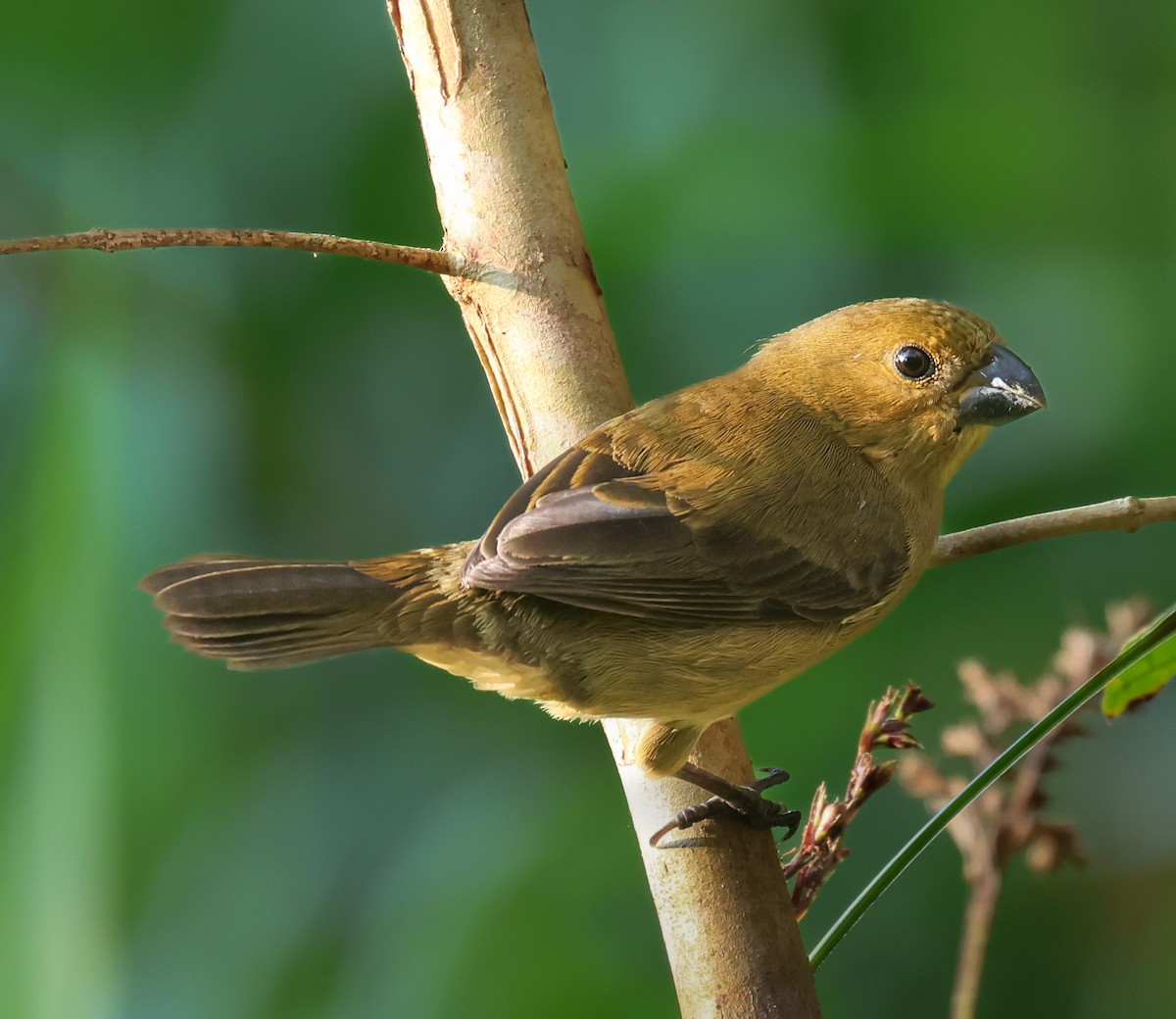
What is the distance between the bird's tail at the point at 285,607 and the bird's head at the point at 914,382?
0.87 metres

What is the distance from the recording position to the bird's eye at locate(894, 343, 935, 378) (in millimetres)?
2469

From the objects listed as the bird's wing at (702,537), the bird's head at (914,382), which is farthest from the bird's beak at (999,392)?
the bird's wing at (702,537)

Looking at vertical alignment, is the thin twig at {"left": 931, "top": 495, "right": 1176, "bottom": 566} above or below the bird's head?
below

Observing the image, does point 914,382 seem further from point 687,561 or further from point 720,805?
point 720,805

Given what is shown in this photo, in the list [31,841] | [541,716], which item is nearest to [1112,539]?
[541,716]

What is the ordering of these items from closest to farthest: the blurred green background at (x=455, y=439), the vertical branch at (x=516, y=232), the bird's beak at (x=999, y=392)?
the vertical branch at (x=516, y=232), the bird's beak at (x=999, y=392), the blurred green background at (x=455, y=439)

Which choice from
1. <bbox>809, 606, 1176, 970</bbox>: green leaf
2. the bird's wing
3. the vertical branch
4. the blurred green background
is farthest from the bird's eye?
the blurred green background

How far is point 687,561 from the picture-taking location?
213 centimetres

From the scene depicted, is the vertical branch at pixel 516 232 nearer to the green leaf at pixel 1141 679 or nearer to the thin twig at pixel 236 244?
the thin twig at pixel 236 244

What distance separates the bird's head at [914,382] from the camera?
2455 mm

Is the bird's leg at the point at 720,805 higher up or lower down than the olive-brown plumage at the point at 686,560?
lower down

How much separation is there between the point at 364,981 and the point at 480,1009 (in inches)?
13.0

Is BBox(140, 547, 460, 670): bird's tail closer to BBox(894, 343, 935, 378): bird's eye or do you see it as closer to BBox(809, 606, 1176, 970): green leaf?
BBox(809, 606, 1176, 970): green leaf

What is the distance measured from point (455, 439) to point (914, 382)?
1826mm
